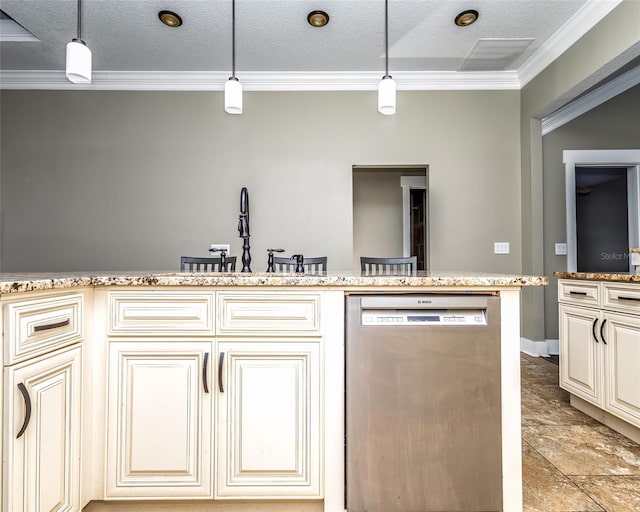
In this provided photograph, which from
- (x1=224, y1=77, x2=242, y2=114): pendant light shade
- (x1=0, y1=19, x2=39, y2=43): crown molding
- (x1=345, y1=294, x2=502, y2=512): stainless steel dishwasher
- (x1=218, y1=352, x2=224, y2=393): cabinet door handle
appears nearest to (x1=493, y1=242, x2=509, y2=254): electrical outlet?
(x1=345, y1=294, x2=502, y2=512): stainless steel dishwasher

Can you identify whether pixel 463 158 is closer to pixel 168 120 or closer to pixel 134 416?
pixel 168 120

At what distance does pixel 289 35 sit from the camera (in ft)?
9.77

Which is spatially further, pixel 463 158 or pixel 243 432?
pixel 463 158

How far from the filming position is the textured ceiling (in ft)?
8.68

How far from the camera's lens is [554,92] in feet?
10.1

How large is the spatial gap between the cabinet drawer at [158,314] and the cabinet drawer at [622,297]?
196 cm

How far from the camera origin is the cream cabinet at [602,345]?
1.77 m

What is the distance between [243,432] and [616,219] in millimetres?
4729

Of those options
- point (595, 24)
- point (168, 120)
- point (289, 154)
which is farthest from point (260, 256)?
point (595, 24)

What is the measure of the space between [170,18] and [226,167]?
1285mm

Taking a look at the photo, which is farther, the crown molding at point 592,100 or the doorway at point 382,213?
the doorway at point 382,213

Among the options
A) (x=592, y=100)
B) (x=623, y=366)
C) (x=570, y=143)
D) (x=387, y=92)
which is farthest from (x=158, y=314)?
(x=592, y=100)

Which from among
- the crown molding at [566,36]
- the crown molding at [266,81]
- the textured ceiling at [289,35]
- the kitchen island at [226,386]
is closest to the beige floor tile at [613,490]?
the kitchen island at [226,386]

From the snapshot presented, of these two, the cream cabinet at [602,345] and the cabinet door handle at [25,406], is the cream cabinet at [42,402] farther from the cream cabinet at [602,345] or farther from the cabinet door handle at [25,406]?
the cream cabinet at [602,345]
